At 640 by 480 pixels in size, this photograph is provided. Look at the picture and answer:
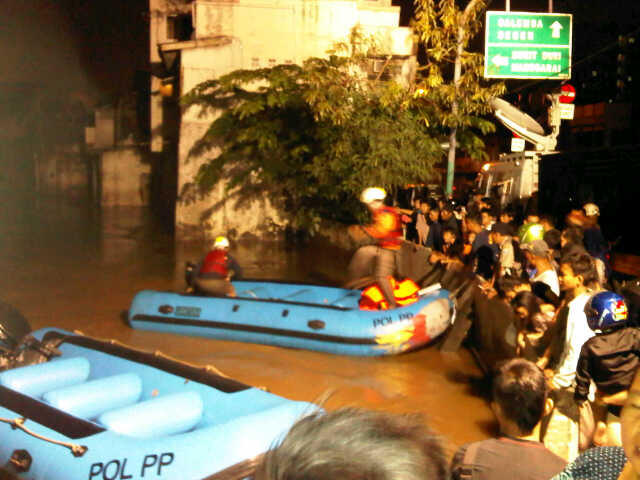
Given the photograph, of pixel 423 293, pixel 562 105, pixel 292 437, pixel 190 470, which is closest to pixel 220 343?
pixel 423 293

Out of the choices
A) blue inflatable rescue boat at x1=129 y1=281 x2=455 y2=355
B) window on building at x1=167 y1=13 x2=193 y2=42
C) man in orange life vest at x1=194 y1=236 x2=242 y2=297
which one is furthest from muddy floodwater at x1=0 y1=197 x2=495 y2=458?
window on building at x1=167 y1=13 x2=193 y2=42

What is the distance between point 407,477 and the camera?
1.21 meters

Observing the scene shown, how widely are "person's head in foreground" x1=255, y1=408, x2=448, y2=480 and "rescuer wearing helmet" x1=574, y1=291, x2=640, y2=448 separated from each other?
2.68 metres

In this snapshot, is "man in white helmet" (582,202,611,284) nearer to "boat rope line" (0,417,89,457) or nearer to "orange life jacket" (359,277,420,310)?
"orange life jacket" (359,277,420,310)

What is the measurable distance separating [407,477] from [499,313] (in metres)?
5.86

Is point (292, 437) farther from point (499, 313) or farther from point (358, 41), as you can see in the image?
point (358, 41)

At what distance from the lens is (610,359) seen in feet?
11.8

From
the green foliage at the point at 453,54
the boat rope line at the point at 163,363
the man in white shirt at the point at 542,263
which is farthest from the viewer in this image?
the green foliage at the point at 453,54

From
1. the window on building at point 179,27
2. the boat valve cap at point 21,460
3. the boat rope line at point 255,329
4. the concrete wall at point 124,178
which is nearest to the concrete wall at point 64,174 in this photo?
the concrete wall at point 124,178

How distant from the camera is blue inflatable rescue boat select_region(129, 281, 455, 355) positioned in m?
8.34

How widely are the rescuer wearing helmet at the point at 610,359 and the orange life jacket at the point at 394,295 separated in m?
5.16

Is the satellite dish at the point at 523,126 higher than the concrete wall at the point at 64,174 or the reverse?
higher

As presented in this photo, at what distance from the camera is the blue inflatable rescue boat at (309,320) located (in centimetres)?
834

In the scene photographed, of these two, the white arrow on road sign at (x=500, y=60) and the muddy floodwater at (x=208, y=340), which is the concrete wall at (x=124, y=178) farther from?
the white arrow on road sign at (x=500, y=60)
